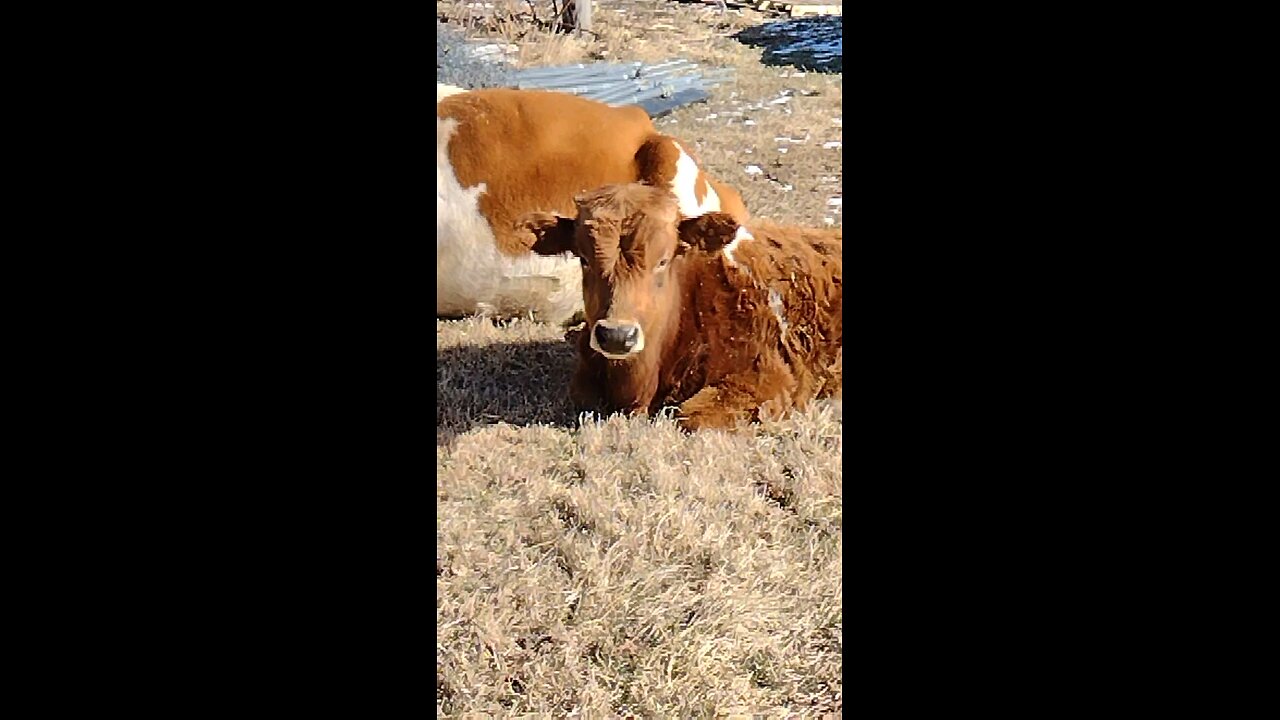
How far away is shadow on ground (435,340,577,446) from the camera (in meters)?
1.68

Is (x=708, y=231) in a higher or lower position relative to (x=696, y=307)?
higher

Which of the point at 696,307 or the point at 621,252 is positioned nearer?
the point at 621,252

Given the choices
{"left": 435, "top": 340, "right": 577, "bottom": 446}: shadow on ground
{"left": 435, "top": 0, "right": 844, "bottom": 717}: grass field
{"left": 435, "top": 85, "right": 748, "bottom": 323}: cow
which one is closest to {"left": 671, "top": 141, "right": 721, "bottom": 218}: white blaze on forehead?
{"left": 435, "top": 85, "right": 748, "bottom": 323}: cow

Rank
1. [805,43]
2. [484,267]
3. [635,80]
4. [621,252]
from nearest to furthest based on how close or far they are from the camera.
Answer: [805,43]
[635,80]
[621,252]
[484,267]

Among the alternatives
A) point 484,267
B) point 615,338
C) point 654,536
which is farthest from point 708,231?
point 654,536

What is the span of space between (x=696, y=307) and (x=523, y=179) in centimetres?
59

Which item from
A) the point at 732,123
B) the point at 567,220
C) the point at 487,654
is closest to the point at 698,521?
the point at 487,654

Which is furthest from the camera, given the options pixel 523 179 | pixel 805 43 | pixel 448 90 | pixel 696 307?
pixel 523 179

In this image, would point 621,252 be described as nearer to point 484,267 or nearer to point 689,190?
point 689,190

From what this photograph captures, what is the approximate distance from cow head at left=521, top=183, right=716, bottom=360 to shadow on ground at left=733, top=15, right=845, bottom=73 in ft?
1.66

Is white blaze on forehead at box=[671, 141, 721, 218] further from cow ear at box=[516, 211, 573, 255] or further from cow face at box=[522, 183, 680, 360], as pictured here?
cow ear at box=[516, 211, 573, 255]

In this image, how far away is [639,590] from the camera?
1.35 m

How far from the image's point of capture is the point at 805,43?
4.58ft
